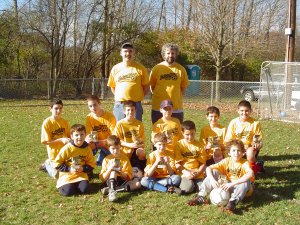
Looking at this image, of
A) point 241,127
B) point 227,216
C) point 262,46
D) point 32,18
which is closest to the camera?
point 227,216

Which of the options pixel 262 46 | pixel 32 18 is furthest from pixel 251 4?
pixel 32 18

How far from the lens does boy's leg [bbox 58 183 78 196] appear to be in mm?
5242

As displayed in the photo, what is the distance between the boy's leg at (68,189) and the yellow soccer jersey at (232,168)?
1.90 meters

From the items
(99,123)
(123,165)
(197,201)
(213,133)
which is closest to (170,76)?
(213,133)

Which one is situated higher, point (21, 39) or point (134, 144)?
point (21, 39)

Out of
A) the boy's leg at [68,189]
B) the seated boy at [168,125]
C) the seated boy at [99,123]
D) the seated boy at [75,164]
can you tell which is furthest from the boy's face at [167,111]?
the boy's leg at [68,189]

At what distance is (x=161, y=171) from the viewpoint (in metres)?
5.56

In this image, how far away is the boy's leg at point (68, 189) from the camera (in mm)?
5242

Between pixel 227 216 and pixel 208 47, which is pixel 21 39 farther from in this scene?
pixel 227 216

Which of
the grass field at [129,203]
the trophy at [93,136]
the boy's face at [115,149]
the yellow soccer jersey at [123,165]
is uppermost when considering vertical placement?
the trophy at [93,136]

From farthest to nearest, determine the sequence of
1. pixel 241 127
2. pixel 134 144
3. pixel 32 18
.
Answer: pixel 32 18 → pixel 241 127 → pixel 134 144

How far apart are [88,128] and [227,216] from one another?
2.80 m

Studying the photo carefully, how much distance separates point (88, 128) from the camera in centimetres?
632

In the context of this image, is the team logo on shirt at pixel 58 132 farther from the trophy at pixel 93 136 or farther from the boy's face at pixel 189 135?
the boy's face at pixel 189 135
